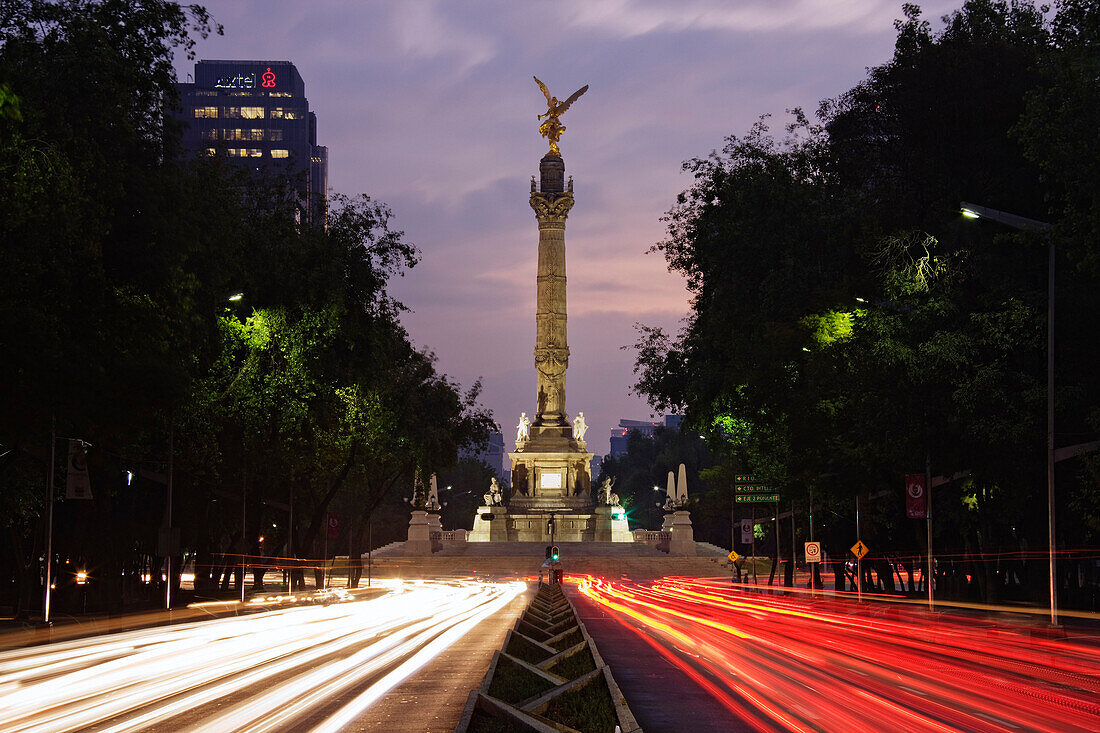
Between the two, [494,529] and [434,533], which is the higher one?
[494,529]

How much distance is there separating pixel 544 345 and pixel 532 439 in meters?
6.97

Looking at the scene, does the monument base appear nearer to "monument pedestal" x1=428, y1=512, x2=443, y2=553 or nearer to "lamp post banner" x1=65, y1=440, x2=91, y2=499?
"monument pedestal" x1=428, y1=512, x2=443, y2=553

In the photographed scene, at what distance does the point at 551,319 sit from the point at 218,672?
79.4m

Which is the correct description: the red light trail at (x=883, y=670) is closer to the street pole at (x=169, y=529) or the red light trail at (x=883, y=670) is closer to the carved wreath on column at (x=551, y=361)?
the street pole at (x=169, y=529)

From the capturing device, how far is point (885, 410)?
35.7m

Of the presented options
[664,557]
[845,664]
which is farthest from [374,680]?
[664,557]

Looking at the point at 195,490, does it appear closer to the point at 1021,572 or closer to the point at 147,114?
the point at 147,114

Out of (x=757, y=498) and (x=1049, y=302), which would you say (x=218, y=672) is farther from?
(x=757, y=498)

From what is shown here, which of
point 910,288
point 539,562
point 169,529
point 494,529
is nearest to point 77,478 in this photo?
point 169,529

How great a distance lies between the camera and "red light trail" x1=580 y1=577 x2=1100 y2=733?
12008 millimetres

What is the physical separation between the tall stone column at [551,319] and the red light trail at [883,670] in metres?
61.6

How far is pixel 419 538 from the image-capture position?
90562 mm

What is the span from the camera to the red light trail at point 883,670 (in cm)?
1201

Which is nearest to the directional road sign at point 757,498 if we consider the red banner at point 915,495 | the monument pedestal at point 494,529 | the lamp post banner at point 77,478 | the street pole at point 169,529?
the red banner at point 915,495
